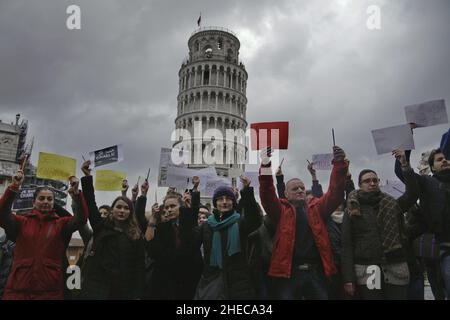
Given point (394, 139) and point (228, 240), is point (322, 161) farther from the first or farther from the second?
point (228, 240)

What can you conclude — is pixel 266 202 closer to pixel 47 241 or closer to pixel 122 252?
pixel 122 252

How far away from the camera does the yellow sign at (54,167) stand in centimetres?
527

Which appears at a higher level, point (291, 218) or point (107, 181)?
point (107, 181)

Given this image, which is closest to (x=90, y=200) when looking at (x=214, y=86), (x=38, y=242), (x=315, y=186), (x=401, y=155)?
(x=38, y=242)

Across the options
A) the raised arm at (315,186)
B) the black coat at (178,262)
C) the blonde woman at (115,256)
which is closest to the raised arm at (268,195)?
the black coat at (178,262)

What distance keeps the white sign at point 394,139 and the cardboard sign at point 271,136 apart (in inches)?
49.0

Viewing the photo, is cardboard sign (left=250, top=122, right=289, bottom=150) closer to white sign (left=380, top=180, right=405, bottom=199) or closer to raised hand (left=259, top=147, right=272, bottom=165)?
raised hand (left=259, top=147, right=272, bottom=165)

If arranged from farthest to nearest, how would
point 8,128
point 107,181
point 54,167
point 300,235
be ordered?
point 8,128, point 107,181, point 54,167, point 300,235

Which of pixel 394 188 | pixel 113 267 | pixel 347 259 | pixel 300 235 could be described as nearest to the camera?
pixel 347 259

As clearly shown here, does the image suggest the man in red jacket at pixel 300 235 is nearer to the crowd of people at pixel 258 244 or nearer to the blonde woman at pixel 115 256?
the crowd of people at pixel 258 244

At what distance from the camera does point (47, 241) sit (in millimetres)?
4199

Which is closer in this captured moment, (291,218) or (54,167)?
(291,218)

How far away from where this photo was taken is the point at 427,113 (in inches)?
188

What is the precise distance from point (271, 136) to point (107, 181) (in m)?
3.20
